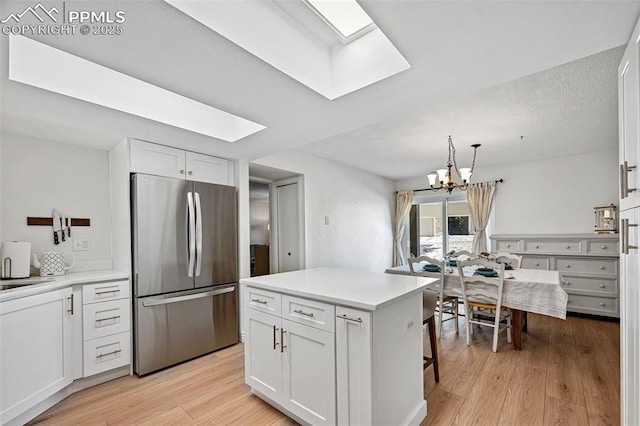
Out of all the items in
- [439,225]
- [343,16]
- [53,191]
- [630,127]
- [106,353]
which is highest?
[343,16]

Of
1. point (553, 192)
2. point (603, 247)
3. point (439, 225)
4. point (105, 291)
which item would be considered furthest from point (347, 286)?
point (439, 225)

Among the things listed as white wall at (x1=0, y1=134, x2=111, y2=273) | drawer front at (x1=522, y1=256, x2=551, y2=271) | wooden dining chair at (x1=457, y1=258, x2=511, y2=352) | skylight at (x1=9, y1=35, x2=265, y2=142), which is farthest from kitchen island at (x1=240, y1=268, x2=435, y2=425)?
drawer front at (x1=522, y1=256, x2=551, y2=271)

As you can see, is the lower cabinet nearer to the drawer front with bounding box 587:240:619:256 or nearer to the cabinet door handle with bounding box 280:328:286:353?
the cabinet door handle with bounding box 280:328:286:353

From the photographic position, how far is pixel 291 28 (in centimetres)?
162

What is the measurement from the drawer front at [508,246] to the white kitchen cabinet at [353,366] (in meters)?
4.26

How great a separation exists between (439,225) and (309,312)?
517 cm

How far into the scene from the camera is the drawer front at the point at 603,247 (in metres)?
Answer: 3.86

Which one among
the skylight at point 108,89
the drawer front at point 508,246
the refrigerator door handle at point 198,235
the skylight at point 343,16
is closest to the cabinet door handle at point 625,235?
the skylight at point 343,16

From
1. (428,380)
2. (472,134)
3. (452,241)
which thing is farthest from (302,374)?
(452,241)

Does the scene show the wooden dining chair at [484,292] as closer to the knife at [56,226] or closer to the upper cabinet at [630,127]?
the upper cabinet at [630,127]

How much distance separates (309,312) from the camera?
178cm

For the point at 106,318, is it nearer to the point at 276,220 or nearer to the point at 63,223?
the point at 63,223

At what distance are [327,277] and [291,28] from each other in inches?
68.1

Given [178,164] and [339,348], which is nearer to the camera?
[339,348]
